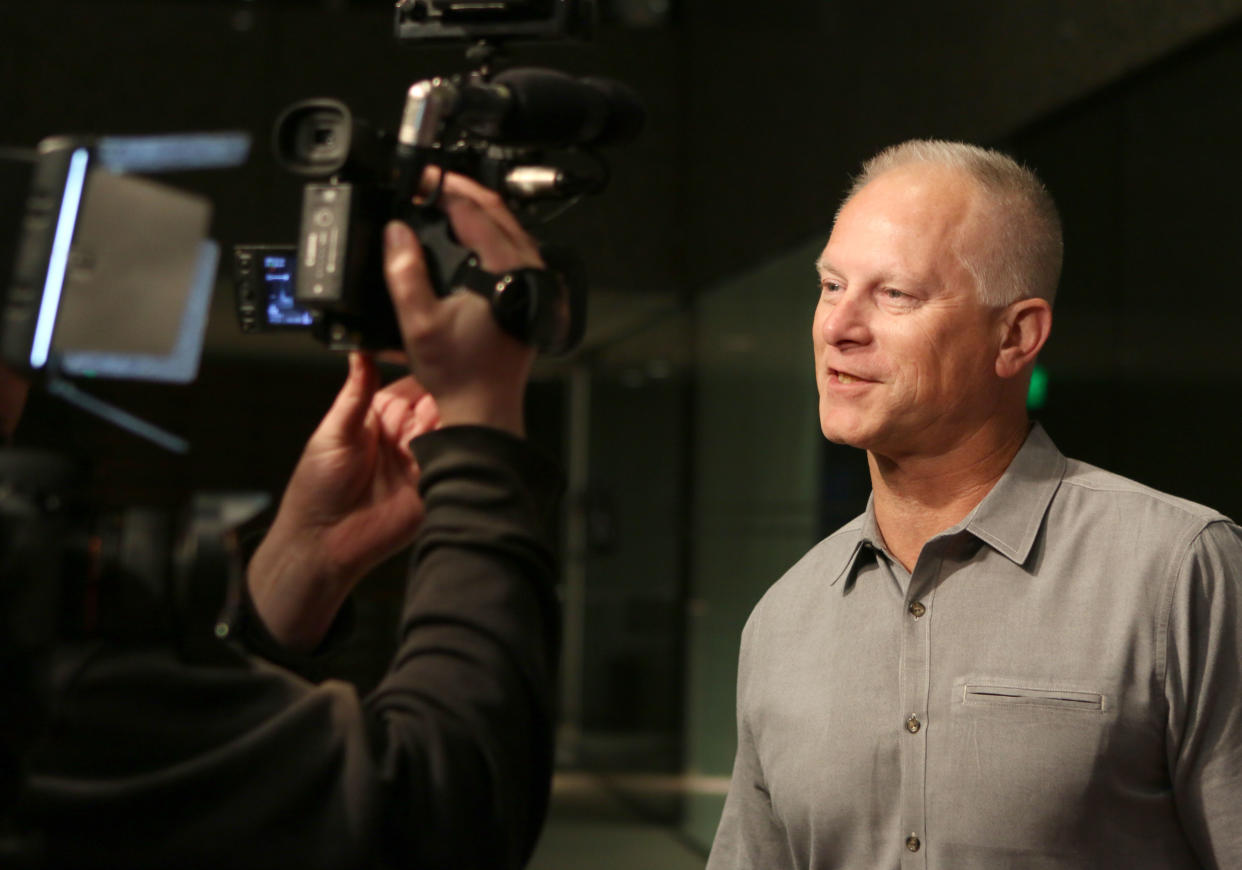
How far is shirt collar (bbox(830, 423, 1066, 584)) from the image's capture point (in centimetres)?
143

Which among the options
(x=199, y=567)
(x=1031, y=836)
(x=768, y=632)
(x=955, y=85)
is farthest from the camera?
(x=955, y=85)

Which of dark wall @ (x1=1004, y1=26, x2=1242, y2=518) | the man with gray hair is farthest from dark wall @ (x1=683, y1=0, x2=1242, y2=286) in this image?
the man with gray hair

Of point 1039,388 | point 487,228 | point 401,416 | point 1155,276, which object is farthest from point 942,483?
point 1039,388

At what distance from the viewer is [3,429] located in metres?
0.93

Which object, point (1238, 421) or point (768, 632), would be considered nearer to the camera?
point (768, 632)

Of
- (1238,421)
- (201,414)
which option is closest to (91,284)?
(1238,421)

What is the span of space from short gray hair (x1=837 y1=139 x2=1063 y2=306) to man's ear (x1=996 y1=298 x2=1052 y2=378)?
0.04ft

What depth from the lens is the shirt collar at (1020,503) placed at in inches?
56.2

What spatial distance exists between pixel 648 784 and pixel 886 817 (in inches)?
158

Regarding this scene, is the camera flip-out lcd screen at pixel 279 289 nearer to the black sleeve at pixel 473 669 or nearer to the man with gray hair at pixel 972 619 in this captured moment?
the black sleeve at pixel 473 669

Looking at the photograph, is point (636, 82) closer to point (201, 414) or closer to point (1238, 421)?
point (201, 414)

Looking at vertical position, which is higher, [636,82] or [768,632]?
[636,82]

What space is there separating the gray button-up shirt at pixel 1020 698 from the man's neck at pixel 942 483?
0.02 m

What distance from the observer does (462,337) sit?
0.89m
